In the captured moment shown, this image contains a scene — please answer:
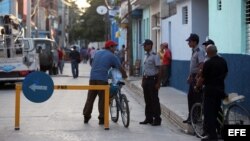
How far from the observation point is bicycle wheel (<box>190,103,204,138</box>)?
11.2m

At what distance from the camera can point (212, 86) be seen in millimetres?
10258

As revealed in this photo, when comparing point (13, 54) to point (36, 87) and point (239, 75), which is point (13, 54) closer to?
point (36, 87)

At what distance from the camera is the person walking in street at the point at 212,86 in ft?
33.3

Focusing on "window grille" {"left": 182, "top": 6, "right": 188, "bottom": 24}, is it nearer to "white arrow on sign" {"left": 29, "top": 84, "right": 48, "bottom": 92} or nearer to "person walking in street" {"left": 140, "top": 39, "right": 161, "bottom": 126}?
"person walking in street" {"left": 140, "top": 39, "right": 161, "bottom": 126}

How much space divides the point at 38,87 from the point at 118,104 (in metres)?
1.92

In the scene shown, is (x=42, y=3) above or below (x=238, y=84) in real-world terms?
above

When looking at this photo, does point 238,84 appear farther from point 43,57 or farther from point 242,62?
point 43,57

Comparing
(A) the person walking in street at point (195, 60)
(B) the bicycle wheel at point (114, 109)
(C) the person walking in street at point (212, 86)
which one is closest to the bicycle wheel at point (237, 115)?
(C) the person walking in street at point (212, 86)

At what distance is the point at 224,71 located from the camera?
10250mm

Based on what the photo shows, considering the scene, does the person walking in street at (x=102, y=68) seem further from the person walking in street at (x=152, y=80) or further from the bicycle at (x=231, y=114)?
the bicycle at (x=231, y=114)

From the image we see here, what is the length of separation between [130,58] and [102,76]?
1945 cm

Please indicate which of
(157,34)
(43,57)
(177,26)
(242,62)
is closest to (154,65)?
(242,62)

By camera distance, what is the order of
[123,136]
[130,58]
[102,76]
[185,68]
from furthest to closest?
[130,58]
[185,68]
[102,76]
[123,136]

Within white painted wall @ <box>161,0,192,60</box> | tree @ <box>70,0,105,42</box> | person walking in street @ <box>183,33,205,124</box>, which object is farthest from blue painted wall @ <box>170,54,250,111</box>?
tree @ <box>70,0,105,42</box>
